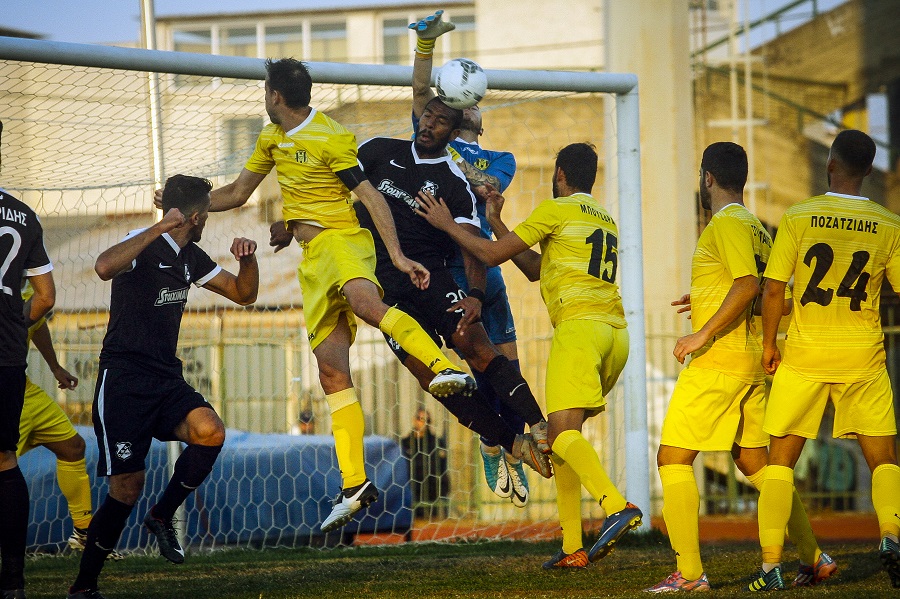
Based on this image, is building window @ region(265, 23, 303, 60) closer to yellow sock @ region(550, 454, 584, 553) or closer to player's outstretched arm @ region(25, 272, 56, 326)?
yellow sock @ region(550, 454, 584, 553)

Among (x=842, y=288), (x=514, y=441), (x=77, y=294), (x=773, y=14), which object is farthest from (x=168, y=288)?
(x=773, y=14)

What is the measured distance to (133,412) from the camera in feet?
18.4

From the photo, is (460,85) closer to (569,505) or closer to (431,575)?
(569,505)

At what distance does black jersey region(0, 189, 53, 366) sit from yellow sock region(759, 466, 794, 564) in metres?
3.98

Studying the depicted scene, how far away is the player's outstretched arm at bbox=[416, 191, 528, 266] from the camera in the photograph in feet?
19.6

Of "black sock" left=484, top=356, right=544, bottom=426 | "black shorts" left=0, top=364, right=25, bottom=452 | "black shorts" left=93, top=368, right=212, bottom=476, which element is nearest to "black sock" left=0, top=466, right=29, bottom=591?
"black shorts" left=0, top=364, right=25, bottom=452

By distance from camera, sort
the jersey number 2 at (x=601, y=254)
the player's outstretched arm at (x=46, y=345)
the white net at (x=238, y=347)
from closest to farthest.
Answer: the jersey number 2 at (x=601, y=254)
the player's outstretched arm at (x=46, y=345)
the white net at (x=238, y=347)

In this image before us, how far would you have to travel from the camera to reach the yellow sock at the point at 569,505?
255 inches

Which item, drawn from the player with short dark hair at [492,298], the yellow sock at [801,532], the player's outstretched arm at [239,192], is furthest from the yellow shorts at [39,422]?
the yellow sock at [801,532]

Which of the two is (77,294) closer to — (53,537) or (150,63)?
(53,537)

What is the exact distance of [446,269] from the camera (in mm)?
6730

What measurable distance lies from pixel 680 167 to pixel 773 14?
6.74 metres

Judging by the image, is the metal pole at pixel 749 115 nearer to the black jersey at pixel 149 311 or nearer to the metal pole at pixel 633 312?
the metal pole at pixel 633 312

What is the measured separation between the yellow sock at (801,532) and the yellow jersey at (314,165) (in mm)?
A: 2854
